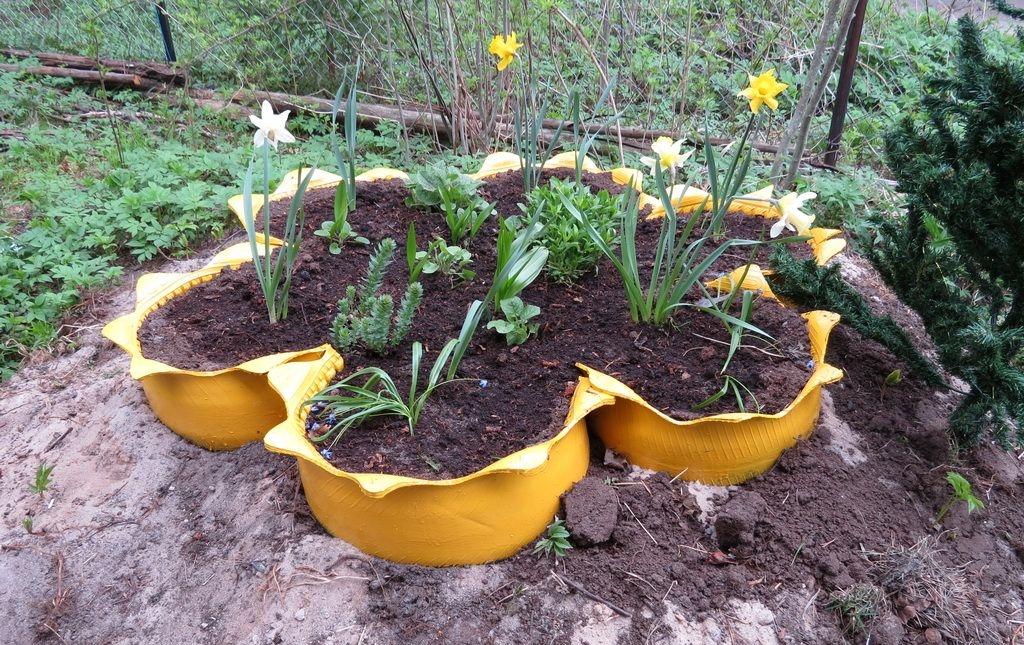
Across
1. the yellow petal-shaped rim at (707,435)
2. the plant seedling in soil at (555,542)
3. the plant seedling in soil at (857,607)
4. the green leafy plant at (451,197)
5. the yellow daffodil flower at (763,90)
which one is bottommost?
the plant seedling in soil at (555,542)

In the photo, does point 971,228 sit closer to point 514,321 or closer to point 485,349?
point 514,321

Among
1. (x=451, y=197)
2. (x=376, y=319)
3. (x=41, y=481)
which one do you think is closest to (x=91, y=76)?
(x=451, y=197)

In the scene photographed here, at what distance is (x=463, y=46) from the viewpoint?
360 centimetres

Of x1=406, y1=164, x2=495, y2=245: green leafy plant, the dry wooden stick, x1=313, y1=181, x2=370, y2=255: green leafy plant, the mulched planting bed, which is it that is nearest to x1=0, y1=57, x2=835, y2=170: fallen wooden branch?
x1=406, y1=164, x2=495, y2=245: green leafy plant

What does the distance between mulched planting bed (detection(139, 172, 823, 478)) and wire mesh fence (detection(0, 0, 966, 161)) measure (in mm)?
1613

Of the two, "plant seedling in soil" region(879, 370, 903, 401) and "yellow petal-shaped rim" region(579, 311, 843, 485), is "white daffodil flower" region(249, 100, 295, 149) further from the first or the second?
"plant seedling in soil" region(879, 370, 903, 401)

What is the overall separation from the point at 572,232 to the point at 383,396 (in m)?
0.83

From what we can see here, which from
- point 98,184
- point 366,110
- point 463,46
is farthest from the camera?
point 366,110

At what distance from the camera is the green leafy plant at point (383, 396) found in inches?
67.2

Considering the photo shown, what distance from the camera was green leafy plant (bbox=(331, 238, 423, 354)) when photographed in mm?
1890

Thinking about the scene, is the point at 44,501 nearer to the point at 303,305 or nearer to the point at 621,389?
the point at 303,305

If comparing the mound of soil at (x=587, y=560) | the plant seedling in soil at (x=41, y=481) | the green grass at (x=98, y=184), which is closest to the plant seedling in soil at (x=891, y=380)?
the mound of soil at (x=587, y=560)

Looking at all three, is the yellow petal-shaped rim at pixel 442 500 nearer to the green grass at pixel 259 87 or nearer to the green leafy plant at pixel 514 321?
the green leafy plant at pixel 514 321

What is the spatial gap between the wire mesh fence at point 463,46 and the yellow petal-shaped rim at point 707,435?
2216 mm
